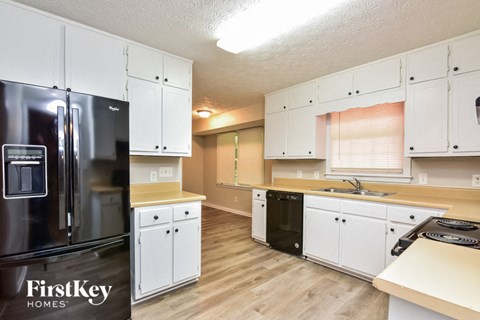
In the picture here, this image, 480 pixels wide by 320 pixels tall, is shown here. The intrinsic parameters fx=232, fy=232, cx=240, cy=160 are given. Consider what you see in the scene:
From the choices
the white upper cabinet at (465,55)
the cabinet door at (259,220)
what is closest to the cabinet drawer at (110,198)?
the cabinet door at (259,220)

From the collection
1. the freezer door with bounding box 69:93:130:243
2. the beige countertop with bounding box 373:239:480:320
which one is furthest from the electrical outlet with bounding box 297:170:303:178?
the beige countertop with bounding box 373:239:480:320

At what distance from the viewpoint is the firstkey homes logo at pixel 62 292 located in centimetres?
145

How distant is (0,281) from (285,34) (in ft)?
8.99

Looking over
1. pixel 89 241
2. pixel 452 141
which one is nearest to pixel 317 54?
pixel 452 141

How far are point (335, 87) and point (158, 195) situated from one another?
8.44 ft

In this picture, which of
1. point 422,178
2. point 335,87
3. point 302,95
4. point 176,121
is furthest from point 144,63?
point 422,178

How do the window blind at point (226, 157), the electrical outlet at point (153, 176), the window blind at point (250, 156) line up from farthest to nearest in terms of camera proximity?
1. the window blind at point (226, 157)
2. the window blind at point (250, 156)
3. the electrical outlet at point (153, 176)

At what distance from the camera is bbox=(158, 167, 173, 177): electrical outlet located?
2715 mm

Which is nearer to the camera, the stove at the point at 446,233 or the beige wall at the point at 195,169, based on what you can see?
the stove at the point at 446,233

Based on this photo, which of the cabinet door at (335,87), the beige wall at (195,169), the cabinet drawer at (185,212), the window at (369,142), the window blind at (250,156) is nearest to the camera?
the cabinet drawer at (185,212)

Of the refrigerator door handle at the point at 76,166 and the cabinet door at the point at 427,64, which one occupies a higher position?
the cabinet door at the point at 427,64

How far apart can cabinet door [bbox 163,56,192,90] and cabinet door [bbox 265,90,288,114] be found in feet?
5.23

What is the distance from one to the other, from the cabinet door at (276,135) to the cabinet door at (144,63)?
6.38 ft

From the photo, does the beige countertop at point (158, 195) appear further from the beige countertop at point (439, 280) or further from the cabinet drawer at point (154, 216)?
the beige countertop at point (439, 280)
